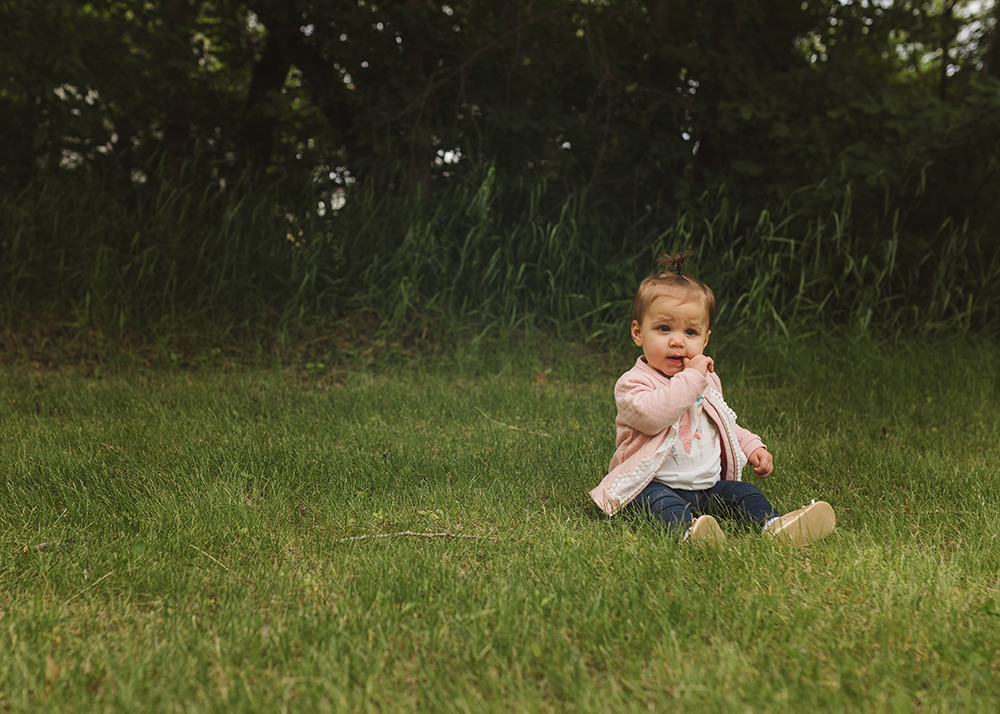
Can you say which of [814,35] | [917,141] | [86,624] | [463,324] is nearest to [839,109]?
[917,141]

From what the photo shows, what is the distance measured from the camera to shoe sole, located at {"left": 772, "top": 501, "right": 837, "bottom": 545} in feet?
7.47

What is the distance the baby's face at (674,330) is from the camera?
8.07 feet

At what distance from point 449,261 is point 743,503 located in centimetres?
335

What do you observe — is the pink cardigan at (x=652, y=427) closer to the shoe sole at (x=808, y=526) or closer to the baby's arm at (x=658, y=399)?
the baby's arm at (x=658, y=399)

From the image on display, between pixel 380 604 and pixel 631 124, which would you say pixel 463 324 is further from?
pixel 380 604

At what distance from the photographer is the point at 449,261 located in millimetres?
5398

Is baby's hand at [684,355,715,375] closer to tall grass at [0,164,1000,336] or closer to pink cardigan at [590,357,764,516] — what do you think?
pink cardigan at [590,357,764,516]

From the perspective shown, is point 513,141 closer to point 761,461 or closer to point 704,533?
point 761,461

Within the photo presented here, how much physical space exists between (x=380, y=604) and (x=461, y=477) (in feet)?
3.58

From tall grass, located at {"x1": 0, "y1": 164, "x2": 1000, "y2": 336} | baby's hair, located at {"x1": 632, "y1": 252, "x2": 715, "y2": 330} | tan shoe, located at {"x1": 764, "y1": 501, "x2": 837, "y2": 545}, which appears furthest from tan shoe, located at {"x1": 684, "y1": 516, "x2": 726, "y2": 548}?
tall grass, located at {"x1": 0, "y1": 164, "x2": 1000, "y2": 336}

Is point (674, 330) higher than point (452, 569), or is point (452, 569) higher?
point (674, 330)

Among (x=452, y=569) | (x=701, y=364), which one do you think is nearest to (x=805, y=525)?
(x=701, y=364)

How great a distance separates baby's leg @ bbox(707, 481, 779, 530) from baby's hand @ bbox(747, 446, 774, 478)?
9 cm

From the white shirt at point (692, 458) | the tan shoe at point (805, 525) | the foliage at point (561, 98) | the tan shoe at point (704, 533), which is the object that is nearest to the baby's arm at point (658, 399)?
the white shirt at point (692, 458)
